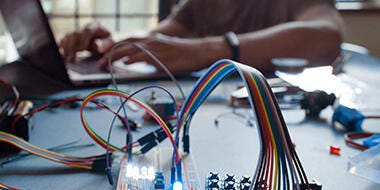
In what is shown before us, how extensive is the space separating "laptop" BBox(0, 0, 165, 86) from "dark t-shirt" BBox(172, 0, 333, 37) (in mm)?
419

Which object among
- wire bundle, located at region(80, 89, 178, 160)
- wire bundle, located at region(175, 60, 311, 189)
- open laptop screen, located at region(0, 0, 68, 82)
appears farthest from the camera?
open laptop screen, located at region(0, 0, 68, 82)

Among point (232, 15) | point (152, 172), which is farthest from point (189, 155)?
point (232, 15)

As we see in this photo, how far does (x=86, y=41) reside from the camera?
1.18 metres

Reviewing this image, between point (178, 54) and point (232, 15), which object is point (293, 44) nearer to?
point (178, 54)

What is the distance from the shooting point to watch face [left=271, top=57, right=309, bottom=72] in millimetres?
933

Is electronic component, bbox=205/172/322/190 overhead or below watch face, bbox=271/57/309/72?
overhead

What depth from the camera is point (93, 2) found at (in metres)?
1.87

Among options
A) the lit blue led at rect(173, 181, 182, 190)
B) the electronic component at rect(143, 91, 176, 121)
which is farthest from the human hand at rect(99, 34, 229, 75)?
the lit blue led at rect(173, 181, 182, 190)

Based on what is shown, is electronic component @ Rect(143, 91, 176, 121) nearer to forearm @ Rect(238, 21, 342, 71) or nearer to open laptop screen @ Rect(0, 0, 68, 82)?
open laptop screen @ Rect(0, 0, 68, 82)

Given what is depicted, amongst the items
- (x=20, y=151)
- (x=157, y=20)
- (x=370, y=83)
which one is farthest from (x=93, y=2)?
(x=20, y=151)

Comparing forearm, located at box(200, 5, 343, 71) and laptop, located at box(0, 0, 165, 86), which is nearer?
laptop, located at box(0, 0, 165, 86)

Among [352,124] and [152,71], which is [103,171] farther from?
[152,71]

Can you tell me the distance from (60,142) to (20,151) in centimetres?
5

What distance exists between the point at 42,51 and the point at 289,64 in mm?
523
